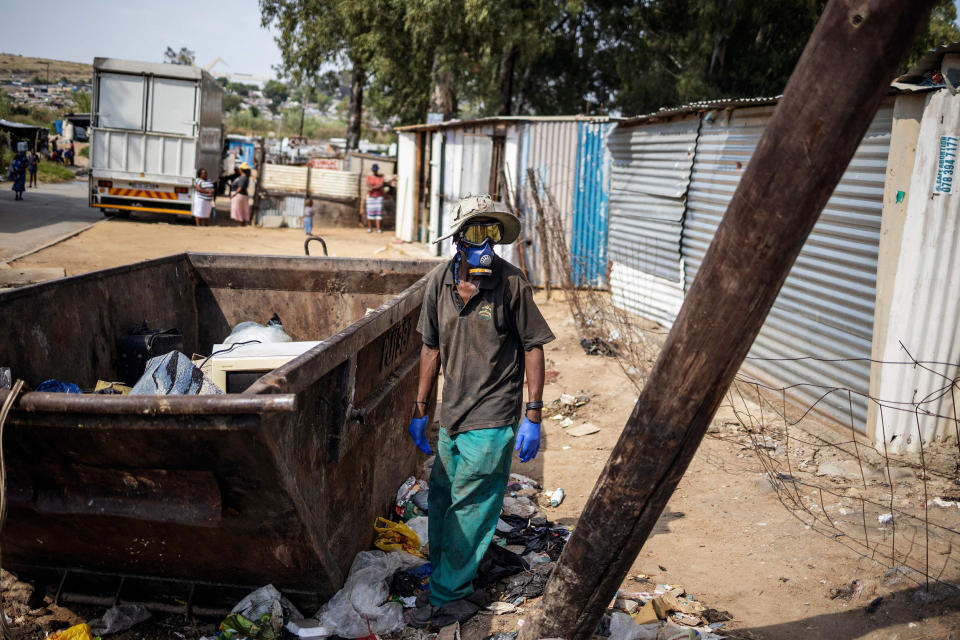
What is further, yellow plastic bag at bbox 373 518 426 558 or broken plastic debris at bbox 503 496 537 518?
broken plastic debris at bbox 503 496 537 518

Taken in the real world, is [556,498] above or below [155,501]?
below

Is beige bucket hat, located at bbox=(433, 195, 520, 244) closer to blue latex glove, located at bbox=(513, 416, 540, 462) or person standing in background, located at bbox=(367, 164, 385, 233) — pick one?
blue latex glove, located at bbox=(513, 416, 540, 462)

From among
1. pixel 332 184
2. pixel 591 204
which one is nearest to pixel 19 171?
pixel 332 184

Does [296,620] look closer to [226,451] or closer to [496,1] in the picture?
[226,451]

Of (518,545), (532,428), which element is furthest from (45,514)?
(518,545)

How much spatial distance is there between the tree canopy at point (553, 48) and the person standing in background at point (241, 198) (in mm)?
4851

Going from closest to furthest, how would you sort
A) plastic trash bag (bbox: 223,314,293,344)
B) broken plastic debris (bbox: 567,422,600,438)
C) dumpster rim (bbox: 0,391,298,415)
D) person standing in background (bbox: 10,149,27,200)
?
dumpster rim (bbox: 0,391,298,415), plastic trash bag (bbox: 223,314,293,344), broken plastic debris (bbox: 567,422,600,438), person standing in background (bbox: 10,149,27,200)

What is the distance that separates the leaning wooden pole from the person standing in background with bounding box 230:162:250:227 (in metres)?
19.0

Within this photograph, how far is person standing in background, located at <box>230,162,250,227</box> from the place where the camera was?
65.5ft

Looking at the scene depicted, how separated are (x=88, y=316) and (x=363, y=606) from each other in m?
2.39

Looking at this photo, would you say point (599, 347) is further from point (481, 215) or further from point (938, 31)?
point (938, 31)

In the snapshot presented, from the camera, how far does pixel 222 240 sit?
55.0ft

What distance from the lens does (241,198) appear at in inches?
797

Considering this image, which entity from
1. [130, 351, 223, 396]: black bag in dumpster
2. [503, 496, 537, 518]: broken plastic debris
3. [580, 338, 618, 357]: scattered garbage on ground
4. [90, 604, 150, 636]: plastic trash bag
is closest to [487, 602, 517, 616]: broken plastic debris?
[503, 496, 537, 518]: broken plastic debris
